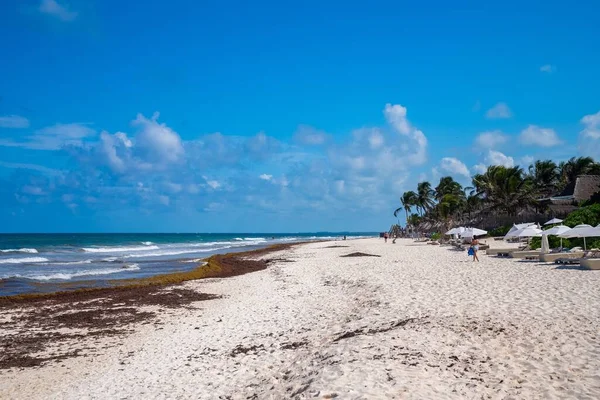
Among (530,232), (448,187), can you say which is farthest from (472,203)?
(530,232)

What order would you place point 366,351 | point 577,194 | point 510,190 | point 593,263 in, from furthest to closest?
point 510,190
point 577,194
point 593,263
point 366,351

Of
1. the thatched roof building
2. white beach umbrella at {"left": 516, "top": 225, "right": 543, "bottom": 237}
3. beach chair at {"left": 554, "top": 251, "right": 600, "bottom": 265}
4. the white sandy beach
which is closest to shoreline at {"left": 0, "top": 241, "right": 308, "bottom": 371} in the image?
the white sandy beach

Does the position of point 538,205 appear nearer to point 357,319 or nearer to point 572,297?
point 572,297

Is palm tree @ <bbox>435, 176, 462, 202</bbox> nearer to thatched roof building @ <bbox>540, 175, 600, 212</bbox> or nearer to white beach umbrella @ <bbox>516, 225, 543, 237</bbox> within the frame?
thatched roof building @ <bbox>540, 175, 600, 212</bbox>

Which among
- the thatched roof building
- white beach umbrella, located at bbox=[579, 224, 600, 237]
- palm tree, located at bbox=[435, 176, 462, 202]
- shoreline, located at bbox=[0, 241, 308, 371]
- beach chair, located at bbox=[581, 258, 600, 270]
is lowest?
shoreline, located at bbox=[0, 241, 308, 371]

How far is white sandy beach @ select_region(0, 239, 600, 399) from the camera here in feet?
19.3

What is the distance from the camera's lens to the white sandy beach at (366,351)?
231 inches

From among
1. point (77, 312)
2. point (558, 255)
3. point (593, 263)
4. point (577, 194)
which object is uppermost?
point (577, 194)

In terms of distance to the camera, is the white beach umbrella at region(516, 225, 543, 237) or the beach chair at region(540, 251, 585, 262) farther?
the white beach umbrella at region(516, 225, 543, 237)

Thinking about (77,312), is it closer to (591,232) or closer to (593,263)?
(593,263)

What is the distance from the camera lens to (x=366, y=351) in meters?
7.28

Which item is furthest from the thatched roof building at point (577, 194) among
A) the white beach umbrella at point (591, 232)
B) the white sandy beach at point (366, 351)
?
the white sandy beach at point (366, 351)

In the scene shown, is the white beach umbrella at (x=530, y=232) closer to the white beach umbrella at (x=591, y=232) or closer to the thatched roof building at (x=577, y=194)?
the white beach umbrella at (x=591, y=232)

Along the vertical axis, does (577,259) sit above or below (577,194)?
below
